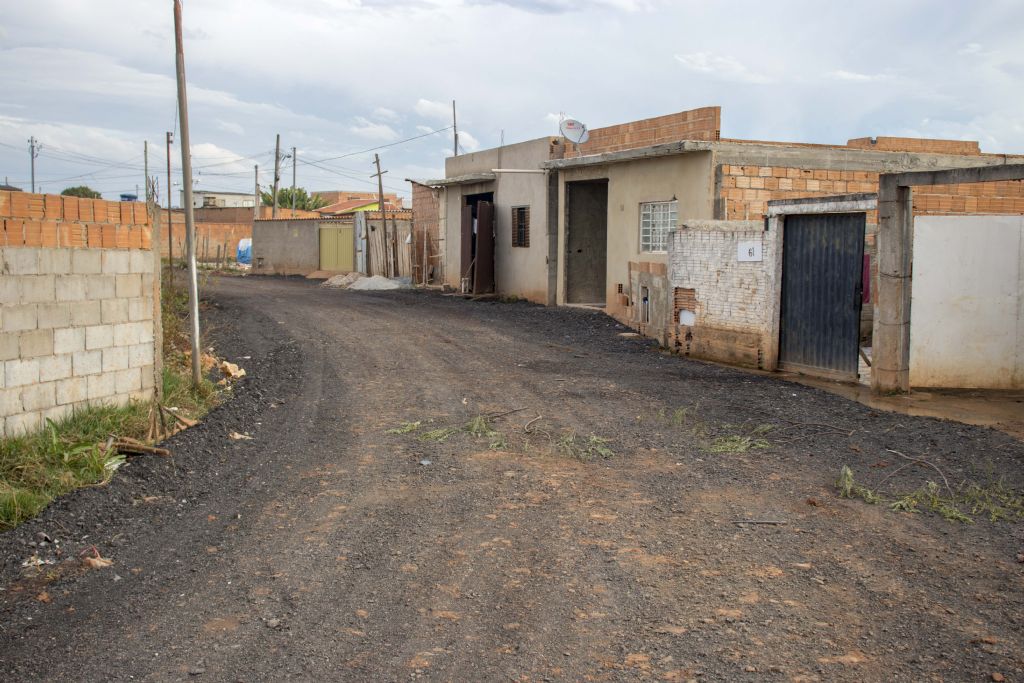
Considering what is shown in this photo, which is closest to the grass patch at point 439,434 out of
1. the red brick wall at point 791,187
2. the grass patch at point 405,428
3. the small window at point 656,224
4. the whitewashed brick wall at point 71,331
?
the grass patch at point 405,428

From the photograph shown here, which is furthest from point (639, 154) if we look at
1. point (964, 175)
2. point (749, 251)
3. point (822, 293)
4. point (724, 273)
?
point (964, 175)

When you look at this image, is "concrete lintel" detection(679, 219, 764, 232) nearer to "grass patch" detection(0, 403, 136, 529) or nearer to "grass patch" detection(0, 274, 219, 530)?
"grass patch" detection(0, 274, 219, 530)

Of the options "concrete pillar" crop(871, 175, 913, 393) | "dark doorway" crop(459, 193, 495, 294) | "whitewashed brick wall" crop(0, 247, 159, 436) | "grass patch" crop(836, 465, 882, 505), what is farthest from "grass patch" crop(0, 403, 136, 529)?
"dark doorway" crop(459, 193, 495, 294)

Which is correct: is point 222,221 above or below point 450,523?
above

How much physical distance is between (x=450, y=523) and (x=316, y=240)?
3322 centimetres

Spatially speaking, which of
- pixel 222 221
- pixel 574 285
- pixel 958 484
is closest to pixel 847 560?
pixel 958 484

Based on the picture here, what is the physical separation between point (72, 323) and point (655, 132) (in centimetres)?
1301

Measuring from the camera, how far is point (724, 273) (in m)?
12.5

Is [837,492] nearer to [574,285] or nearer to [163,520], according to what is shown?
[163,520]

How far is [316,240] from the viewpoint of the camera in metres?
37.3

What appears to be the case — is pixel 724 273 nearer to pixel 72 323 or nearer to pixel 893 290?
pixel 893 290

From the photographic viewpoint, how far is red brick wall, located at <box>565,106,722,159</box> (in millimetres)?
16109

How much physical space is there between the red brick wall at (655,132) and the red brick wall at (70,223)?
35.6ft

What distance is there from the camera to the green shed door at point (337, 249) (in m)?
35.6
